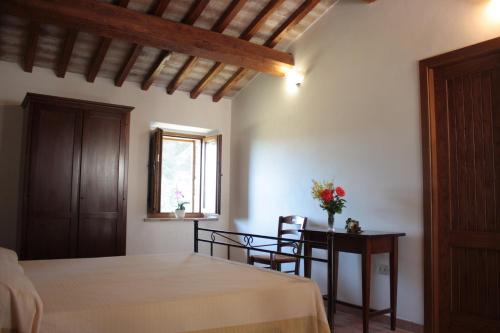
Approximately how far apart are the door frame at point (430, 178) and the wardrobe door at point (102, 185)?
315 cm

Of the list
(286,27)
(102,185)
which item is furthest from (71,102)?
(286,27)

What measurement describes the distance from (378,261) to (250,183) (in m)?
2.29

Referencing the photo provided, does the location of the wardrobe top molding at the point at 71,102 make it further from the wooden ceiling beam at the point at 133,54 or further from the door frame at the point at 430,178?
the door frame at the point at 430,178

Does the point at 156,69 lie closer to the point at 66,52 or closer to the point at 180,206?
the point at 66,52

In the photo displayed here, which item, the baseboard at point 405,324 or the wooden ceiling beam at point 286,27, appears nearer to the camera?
the baseboard at point 405,324

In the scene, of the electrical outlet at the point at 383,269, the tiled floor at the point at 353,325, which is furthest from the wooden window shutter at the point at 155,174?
the electrical outlet at the point at 383,269

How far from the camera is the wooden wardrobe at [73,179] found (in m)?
4.33

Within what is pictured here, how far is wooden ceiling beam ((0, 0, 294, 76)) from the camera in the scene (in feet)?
11.6

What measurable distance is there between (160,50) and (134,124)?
42.4 inches

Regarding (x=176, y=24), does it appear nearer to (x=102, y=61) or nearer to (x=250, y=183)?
(x=102, y=61)

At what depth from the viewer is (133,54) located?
4742mm

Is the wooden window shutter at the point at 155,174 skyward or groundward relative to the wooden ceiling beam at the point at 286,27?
groundward

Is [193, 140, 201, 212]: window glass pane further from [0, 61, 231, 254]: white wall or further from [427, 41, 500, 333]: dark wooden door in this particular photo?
[427, 41, 500, 333]: dark wooden door

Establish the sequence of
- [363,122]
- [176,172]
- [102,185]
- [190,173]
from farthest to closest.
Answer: [190,173], [176,172], [102,185], [363,122]
